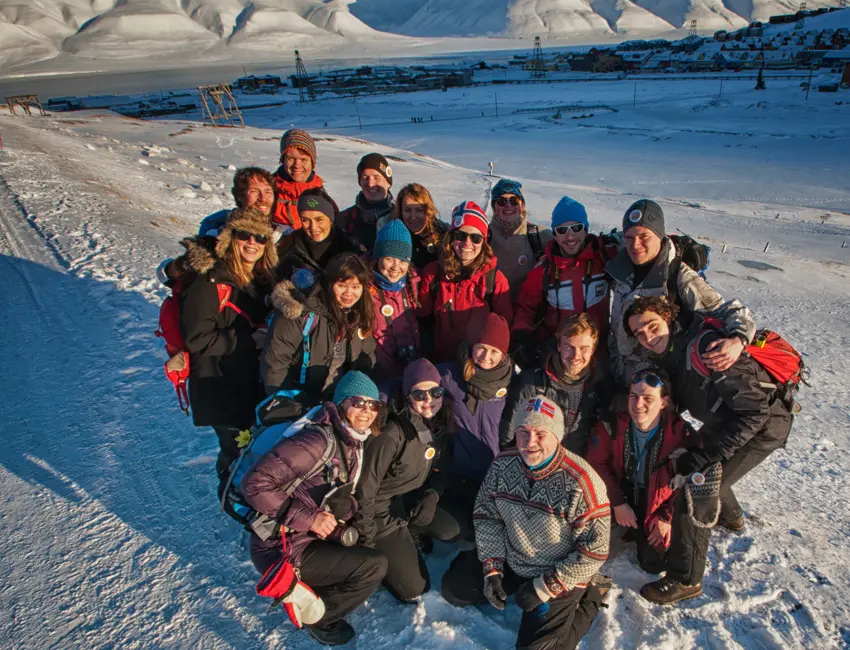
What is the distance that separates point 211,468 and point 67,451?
102 cm

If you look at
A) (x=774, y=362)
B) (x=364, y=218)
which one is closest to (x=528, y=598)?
(x=774, y=362)

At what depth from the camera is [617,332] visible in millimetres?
3174

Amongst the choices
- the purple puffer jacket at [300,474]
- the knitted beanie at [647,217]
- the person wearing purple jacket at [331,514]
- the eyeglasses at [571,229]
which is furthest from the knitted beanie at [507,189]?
the purple puffer jacket at [300,474]

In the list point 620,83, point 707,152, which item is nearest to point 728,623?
point 707,152

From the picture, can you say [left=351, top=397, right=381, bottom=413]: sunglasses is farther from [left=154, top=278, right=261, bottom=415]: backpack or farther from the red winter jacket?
the red winter jacket

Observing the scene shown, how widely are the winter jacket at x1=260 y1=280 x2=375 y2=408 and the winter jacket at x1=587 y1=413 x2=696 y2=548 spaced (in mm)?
1458

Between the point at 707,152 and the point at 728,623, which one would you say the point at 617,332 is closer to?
the point at 728,623

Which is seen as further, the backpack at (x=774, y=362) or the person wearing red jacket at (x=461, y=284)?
the person wearing red jacket at (x=461, y=284)

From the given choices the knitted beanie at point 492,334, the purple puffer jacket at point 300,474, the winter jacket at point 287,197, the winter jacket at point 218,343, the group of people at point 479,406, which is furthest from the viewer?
the winter jacket at point 287,197

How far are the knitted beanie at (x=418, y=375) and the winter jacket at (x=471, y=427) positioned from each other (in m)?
0.17

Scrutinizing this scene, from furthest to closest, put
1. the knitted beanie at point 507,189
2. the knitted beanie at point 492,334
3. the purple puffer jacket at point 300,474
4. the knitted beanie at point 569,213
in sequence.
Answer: the knitted beanie at point 507,189, the knitted beanie at point 569,213, the knitted beanie at point 492,334, the purple puffer jacket at point 300,474

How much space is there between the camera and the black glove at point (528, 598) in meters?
2.35

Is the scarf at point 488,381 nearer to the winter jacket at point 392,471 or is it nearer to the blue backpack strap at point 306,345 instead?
the winter jacket at point 392,471

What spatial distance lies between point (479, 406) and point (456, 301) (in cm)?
78
